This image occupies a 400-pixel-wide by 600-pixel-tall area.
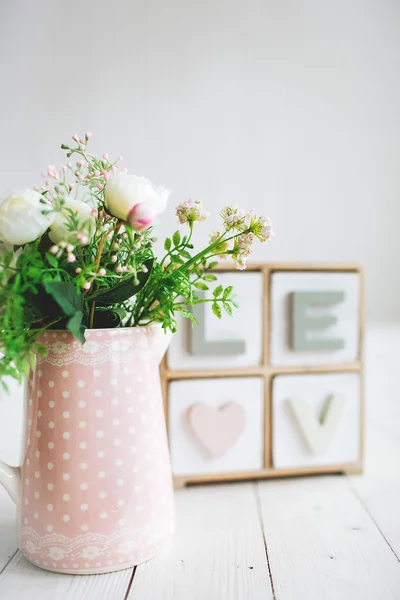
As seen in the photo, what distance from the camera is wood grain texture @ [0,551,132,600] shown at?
0.52 metres

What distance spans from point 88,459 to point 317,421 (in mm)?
453

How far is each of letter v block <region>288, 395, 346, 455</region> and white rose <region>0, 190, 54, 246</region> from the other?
0.53m

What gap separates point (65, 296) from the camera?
0.47 metres

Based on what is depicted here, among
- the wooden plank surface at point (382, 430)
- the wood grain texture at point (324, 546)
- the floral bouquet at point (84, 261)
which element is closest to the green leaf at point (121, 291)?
the floral bouquet at point (84, 261)

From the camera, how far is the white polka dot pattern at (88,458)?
1.75ft

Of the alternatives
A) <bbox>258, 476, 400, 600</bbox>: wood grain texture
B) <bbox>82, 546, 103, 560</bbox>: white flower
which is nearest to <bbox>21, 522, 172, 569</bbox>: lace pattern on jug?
<bbox>82, 546, 103, 560</bbox>: white flower

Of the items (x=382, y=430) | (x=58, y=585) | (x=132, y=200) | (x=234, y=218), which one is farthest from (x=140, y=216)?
(x=382, y=430)

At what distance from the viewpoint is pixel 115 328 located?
55cm

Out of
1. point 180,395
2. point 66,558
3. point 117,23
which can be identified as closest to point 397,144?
point 117,23

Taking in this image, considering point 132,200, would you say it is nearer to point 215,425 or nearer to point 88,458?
point 88,458

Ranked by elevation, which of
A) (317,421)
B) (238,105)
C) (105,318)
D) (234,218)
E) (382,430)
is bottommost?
(382,430)

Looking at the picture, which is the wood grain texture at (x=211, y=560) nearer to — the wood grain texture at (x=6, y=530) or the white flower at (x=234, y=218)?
the wood grain texture at (x=6, y=530)

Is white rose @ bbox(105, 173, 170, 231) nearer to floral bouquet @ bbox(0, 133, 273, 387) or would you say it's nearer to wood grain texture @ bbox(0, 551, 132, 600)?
floral bouquet @ bbox(0, 133, 273, 387)

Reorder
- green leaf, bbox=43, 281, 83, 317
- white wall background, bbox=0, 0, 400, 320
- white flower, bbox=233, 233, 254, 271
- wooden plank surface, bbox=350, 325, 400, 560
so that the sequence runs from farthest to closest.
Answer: white wall background, bbox=0, 0, 400, 320 < wooden plank surface, bbox=350, 325, 400, 560 < white flower, bbox=233, 233, 254, 271 < green leaf, bbox=43, 281, 83, 317
